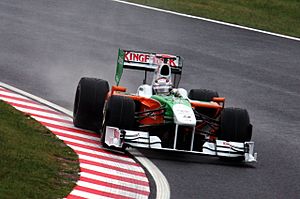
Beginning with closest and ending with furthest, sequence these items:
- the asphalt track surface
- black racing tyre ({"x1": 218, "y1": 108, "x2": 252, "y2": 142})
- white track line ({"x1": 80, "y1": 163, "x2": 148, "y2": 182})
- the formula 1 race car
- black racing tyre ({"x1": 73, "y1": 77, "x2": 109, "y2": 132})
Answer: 1. white track line ({"x1": 80, "y1": 163, "x2": 148, "y2": 182})
2. the asphalt track surface
3. the formula 1 race car
4. black racing tyre ({"x1": 218, "y1": 108, "x2": 252, "y2": 142})
5. black racing tyre ({"x1": 73, "y1": 77, "x2": 109, "y2": 132})

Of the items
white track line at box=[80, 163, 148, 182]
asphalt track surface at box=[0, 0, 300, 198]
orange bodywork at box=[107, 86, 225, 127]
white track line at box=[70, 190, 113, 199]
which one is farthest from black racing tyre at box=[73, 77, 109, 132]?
white track line at box=[70, 190, 113, 199]

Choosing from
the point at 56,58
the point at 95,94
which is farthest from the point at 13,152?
the point at 56,58

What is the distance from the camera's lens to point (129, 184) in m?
16.3

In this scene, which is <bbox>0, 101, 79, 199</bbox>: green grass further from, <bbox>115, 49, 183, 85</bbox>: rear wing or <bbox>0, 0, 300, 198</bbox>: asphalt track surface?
<bbox>115, 49, 183, 85</bbox>: rear wing

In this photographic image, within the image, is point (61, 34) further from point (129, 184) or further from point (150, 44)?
point (129, 184)

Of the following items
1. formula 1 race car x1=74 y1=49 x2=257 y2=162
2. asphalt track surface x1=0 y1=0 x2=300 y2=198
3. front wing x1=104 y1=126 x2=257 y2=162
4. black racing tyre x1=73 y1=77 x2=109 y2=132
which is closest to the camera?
asphalt track surface x1=0 y1=0 x2=300 y2=198

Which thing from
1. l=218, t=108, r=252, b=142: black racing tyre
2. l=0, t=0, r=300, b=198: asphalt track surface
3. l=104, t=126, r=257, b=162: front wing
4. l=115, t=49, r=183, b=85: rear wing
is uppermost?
l=115, t=49, r=183, b=85: rear wing

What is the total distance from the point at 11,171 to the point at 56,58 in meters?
11.3

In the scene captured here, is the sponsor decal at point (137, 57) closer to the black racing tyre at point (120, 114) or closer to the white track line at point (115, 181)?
the black racing tyre at point (120, 114)

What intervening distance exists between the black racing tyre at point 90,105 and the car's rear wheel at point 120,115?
1.05 metres

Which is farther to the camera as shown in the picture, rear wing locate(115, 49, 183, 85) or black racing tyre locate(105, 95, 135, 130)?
rear wing locate(115, 49, 183, 85)

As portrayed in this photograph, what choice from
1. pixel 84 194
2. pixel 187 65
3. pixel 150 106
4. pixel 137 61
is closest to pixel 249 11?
pixel 187 65

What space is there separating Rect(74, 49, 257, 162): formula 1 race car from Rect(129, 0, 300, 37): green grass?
13.0 m

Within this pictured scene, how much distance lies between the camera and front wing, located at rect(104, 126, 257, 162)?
18.0 metres
